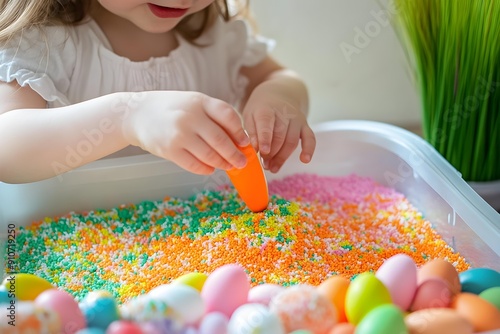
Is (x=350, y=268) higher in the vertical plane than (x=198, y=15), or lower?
lower

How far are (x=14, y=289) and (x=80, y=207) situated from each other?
0.32m

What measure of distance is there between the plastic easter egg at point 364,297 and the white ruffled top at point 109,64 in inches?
19.8

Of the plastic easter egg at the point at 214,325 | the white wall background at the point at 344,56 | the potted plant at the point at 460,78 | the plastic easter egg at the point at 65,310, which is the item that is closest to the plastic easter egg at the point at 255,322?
the plastic easter egg at the point at 214,325

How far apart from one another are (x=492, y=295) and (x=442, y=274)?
0.05 metres

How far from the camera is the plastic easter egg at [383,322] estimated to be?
489 millimetres

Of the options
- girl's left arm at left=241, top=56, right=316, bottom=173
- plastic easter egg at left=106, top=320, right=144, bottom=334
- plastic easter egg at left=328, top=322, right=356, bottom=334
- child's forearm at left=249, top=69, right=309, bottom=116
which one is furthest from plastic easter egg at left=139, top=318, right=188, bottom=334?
child's forearm at left=249, top=69, right=309, bottom=116

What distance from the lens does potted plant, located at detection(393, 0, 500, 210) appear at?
94cm

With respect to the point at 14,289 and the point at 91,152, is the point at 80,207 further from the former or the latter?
the point at 14,289

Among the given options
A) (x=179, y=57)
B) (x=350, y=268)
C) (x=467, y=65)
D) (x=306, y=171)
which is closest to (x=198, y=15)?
(x=179, y=57)

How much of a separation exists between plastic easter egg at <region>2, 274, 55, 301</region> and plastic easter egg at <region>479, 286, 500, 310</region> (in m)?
0.39

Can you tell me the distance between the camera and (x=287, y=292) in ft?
1.75

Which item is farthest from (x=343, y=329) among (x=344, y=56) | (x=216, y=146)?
(x=344, y=56)

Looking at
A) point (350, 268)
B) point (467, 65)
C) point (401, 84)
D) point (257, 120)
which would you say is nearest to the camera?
point (350, 268)

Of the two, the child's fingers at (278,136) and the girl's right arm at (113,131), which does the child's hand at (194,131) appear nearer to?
the girl's right arm at (113,131)
